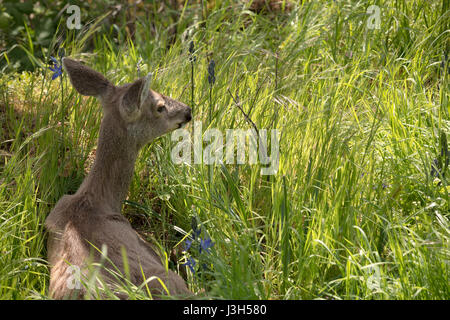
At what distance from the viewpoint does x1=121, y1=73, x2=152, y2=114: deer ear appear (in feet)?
13.0

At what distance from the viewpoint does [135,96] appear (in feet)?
13.4

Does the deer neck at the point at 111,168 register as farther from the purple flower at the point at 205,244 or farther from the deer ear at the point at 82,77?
the purple flower at the point at 205,244

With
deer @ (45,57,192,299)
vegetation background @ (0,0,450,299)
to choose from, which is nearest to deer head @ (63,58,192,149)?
deer @ (45,57,192,299)

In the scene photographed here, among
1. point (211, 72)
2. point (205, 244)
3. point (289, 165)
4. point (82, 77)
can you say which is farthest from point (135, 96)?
point (205, 244)

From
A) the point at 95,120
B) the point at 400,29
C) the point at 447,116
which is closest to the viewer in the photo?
the point at 447,116

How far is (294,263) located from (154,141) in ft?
5.47

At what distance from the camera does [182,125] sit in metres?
4.41

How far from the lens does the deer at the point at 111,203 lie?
346 centimetres

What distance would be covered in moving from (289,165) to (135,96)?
3.47ft

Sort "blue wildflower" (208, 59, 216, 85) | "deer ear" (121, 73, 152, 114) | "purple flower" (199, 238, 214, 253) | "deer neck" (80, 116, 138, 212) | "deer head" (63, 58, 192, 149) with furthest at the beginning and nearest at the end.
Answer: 1. "blue wildflower" (208, 59, 216, 85)
2. "deer head" (63, 58, 192, 149)
3. "deer neck" (80, 116, 138, 212)
4. "deer ear" (121, 73, 152, 114)
5. "purple flower" (199, 238, 214, 253)

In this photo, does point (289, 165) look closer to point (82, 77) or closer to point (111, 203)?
point (111, 203)

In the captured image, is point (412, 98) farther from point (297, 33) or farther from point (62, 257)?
point (62, 257)

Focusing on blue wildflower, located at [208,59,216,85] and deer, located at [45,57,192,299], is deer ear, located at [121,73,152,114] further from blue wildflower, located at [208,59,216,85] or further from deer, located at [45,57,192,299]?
blue wildflower, located at [208,59,216,85]
